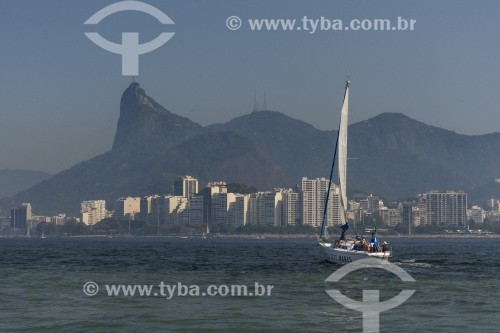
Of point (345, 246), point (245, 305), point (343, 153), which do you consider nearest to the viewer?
point (245, 305)

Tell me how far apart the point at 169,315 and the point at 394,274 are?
3032 cm

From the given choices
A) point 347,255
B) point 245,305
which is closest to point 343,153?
point 347,255

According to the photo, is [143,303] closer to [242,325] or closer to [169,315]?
[169,315]

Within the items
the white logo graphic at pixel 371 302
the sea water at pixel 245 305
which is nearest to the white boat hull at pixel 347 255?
the white logo graphic at pixel 371 302

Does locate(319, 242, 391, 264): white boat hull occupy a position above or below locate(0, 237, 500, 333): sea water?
above

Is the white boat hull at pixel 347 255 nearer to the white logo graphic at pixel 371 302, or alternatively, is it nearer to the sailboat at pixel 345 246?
the sailboat at pixel 345 246

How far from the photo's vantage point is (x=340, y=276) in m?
62.9

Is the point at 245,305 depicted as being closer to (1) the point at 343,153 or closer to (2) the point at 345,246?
(2) the point at 345,246

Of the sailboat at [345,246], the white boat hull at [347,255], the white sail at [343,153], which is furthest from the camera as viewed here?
the white sail at [343,153]

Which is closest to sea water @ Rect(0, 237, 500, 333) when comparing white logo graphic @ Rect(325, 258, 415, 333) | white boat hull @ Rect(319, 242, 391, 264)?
white logo graphic @ Rect(325, 258, 415, 333)

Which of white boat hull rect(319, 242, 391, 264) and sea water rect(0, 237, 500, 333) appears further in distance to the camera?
white boat hull rect(319, 242, 391, 264)

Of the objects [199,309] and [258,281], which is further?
[258,281]

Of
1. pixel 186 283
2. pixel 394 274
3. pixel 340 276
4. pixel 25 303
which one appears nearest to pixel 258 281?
pixel 186 283

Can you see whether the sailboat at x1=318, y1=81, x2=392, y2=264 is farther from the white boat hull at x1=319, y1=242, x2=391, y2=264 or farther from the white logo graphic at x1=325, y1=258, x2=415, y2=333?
the white logo graphic at x1=325, y1=258, x2=415, y2=333
